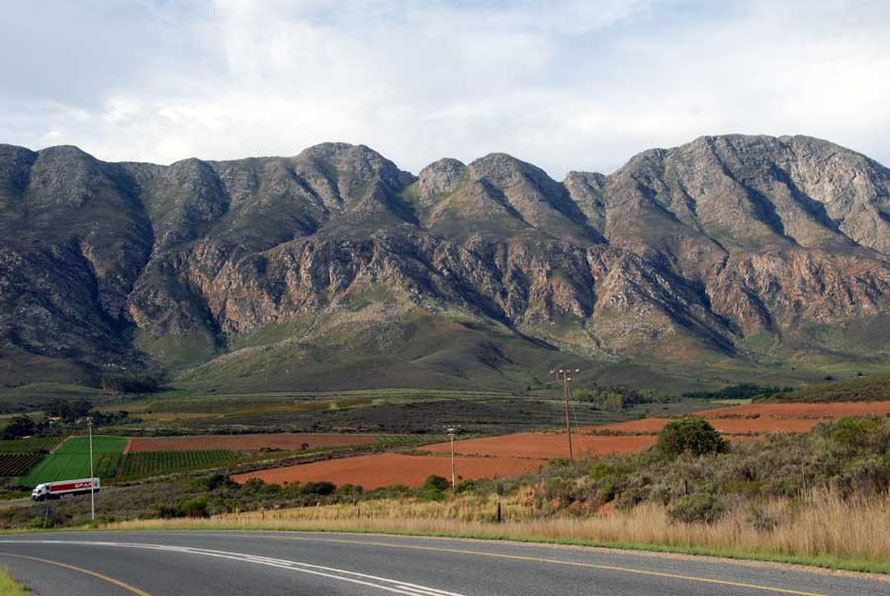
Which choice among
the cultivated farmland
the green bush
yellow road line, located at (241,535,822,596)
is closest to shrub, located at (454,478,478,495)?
the green bush

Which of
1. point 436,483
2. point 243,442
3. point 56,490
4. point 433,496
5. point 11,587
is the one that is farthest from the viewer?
point 243,442

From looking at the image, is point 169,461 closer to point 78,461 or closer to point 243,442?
point 78,461

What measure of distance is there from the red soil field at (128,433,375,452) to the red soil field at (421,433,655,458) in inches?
695

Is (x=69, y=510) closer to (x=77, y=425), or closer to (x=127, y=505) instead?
(x=127, y=505)

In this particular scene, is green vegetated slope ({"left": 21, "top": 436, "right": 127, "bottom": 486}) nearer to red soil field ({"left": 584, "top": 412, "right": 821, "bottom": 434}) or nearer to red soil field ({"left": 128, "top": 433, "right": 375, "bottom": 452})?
red soil field ({"left": 128, "top": 433, "right": 375, "bottom": 452})

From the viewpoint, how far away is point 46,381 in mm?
198500

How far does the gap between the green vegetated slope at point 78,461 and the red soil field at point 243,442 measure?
331 centimetres

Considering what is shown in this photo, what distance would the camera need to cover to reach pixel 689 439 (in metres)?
40.4

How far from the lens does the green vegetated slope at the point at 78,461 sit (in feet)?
293

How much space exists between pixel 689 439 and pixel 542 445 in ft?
150

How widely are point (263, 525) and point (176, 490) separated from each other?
→ 4014cm

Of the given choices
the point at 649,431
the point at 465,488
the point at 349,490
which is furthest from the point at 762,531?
the point at 649,431

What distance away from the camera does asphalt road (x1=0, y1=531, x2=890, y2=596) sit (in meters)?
11.9

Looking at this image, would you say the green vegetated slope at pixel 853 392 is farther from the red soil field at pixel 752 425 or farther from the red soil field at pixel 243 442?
the red soil field at pixel 243 442
